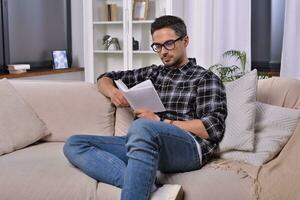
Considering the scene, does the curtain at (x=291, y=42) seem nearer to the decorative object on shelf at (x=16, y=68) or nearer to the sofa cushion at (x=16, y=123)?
the sofa cushion at (x=16, y=123)

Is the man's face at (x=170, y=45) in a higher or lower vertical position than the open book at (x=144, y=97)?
Answer: higher

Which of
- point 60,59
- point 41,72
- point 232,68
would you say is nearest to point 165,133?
point 232,68

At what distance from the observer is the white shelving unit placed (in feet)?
12.2

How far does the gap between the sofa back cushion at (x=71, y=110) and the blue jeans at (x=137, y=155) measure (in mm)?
394

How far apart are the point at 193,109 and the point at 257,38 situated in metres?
1.88

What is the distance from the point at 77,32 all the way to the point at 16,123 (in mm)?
2210

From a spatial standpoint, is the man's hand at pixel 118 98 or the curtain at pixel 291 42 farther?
the curtain at pixel 291 42

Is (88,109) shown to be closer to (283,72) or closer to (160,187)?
(160,187)

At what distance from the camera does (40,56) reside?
3820 millimetres

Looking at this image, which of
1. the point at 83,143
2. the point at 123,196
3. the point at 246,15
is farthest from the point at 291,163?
the point at 246,15

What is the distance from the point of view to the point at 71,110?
7.41 ft

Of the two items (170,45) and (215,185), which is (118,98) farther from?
(215,185)

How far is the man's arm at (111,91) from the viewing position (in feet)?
6.97

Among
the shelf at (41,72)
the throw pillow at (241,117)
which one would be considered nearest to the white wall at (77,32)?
the shelf at (41,72)
